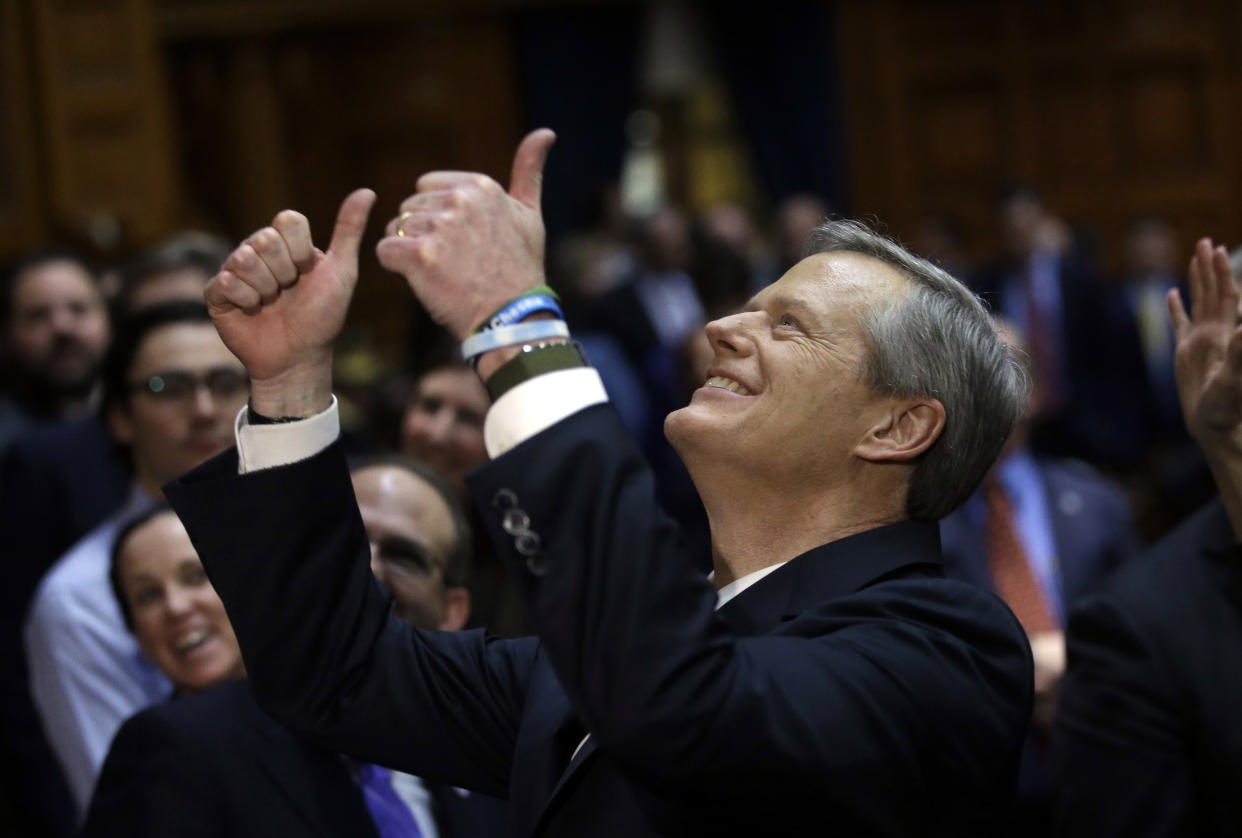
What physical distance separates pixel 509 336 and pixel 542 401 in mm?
63

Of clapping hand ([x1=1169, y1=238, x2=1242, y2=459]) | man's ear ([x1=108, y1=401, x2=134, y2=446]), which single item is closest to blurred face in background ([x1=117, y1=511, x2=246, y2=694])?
man's ear ([x1=108, y1=401, x2=134, y2=446])

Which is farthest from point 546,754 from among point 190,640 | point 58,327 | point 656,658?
point 58,327

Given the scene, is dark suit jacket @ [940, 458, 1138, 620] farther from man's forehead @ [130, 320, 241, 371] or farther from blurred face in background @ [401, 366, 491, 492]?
man's forehead @ [130, 320, 241, 371]

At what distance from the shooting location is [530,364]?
1.32 m

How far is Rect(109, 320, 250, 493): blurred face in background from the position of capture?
285 centimetres

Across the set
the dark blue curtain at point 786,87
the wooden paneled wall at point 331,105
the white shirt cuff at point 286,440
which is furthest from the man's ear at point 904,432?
the dark blue curtain at point 786,87

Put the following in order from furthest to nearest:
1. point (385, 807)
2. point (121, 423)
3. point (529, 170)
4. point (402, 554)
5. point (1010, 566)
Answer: point (1010, 566)
point (121, 423)
point (402, 554)
point (385, 807)
point (529, 170)

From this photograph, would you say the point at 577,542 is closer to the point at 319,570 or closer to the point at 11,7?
the point at 319,570

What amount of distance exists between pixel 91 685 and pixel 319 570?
1317mm

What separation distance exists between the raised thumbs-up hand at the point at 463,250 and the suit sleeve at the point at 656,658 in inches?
5.3

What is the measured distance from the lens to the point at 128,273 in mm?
3977

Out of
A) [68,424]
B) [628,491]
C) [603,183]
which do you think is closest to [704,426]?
[628,491]

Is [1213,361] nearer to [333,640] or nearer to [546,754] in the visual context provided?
[546,754]

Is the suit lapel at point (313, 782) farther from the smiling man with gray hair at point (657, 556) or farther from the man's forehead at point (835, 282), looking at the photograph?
the man's forehead at point (835, 282)
